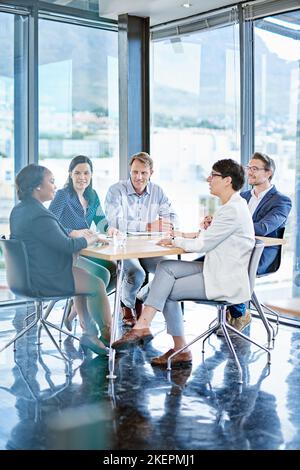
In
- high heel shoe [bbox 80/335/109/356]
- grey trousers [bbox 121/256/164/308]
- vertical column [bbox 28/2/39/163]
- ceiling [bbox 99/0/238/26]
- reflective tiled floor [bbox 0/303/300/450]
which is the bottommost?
reflective tiled floor [bbox 0/303/300/450]

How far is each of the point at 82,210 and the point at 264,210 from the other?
148cm

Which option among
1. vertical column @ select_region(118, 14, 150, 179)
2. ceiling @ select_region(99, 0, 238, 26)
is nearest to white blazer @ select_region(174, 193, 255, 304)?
ceiling @ select_region(99, 0, 238, 26)

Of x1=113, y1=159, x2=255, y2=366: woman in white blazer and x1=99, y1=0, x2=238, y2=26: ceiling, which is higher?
x1=99, y1=0, x2=238, y2=26: ceiling

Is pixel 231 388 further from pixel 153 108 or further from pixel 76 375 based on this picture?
pixel 153 108

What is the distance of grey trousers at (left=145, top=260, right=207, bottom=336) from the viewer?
4.46 meters

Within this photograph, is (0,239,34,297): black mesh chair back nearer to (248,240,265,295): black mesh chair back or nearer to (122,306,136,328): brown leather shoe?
(122,306,136,328): brown leather shoe

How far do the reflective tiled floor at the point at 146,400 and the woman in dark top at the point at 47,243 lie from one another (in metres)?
0.47

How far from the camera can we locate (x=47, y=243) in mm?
4379

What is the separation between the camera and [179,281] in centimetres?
450

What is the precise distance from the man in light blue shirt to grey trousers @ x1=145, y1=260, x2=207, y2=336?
745 millimetres

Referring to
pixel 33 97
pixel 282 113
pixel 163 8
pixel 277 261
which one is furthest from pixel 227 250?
pixel 163 8

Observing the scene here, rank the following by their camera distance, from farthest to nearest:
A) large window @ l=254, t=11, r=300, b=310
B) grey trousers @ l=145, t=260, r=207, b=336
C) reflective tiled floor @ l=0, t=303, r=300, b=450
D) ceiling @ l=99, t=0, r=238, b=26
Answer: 1. large window @ l=254, t=11, r=300, b=310
2. ceiling @ l=99, t=0, r=238, b=26
3. grey trousers @ l=145, t=260, r=207, b=336
4. reflective tiled floor @ l=0, t=303, r=300, b=450

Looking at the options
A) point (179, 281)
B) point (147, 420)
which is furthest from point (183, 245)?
→ point (147, 420)

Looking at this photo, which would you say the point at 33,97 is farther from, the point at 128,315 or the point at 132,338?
the point at 128,315
